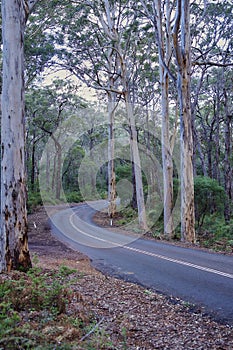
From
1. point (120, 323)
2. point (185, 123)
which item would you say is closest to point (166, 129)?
point (185, 123)

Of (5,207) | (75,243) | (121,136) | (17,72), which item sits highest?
(121,136)

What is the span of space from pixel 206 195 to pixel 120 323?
1734 cm

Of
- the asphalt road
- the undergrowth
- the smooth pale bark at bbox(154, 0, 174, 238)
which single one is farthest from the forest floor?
the smooth pale bark at bbox(154, 0, 174, 238)

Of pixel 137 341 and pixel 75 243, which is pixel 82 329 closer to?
pixel 137 341

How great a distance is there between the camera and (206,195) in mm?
22109

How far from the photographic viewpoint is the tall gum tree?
7.53 m

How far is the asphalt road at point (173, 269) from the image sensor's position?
696cm

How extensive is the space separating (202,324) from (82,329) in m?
1.92

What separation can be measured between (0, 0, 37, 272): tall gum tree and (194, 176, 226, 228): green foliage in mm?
15326

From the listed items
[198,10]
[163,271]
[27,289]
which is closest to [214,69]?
[198,10]

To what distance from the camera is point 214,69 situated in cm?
2925

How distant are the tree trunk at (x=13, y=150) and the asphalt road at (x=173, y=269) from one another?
9.62ft

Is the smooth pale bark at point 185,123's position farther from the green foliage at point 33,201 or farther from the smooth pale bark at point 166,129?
the green foliage at point 33,201

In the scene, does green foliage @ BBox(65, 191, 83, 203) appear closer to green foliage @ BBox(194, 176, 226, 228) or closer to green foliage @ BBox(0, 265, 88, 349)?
green foliage @ BBox(194, 176, 226, 228)
